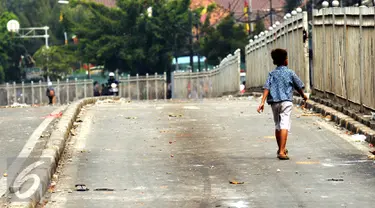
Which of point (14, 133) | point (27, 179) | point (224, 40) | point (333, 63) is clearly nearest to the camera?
point (27, 179)

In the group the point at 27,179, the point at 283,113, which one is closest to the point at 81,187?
the point at 27,179

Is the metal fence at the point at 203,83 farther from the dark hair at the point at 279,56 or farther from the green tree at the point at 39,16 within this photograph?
the green tree at the point at 39,16

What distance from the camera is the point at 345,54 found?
19.3m

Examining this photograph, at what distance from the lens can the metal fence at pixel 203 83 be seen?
52638 millimetres

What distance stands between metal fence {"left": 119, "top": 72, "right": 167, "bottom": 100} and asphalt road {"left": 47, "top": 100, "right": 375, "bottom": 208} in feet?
134

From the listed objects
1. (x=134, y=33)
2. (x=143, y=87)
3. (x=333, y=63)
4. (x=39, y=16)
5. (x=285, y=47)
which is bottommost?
(x=143, y=87)

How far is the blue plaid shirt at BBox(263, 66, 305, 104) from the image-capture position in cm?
1411

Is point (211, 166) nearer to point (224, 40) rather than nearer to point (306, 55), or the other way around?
point (306, 55)

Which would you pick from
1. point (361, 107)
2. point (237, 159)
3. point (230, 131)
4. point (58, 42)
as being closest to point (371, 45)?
point (361, 107)

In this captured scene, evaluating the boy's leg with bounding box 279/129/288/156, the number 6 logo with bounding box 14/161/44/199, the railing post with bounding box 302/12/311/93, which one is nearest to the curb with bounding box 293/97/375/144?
the boy's leg with bounding box 279/129/288/156

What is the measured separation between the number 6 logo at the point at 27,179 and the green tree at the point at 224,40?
60.1m

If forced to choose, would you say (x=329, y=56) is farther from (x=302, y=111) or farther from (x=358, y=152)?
(x=358, y=152)

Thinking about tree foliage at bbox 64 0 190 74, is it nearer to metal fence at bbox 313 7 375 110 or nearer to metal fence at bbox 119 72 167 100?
metal fence at bbox 119 72 167 100

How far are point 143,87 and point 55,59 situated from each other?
910 inches
